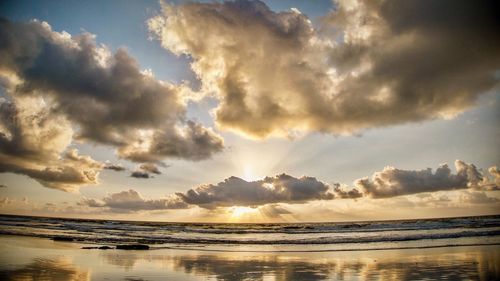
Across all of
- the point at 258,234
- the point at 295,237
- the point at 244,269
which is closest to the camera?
the point at 244,269

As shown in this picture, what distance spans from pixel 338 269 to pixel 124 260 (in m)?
10.7

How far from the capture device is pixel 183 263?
17.5 m

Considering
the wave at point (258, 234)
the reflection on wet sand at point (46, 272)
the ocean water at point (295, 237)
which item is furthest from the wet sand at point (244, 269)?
the wave at point (258, 234)

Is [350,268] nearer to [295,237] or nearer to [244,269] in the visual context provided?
[244,269]

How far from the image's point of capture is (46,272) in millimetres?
13391

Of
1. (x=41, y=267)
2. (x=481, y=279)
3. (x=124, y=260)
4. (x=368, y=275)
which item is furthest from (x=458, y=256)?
(x=41, y=267)

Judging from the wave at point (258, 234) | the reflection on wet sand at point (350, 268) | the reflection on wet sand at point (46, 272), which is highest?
the reflection on wet sand at point (46, 272)

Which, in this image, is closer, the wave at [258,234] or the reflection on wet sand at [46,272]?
the reflection on wet sand at [46,272]

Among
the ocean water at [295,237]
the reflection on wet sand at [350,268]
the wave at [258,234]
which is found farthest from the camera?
the wave at [258,234]

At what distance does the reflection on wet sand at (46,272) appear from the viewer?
12.2 meters

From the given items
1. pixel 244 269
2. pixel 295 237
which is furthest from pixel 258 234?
pixel 244 269

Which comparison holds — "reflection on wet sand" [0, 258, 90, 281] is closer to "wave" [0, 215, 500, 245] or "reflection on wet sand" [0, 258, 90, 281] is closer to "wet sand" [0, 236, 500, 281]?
"wet sand" [0, 236, 500, 281]

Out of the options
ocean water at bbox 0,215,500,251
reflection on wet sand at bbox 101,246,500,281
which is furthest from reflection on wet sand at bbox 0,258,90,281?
ocean water at bbox 0,215,500,251

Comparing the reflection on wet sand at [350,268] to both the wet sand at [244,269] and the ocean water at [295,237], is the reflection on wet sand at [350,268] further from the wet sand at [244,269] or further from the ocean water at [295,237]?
the ocean water at [295,237]
